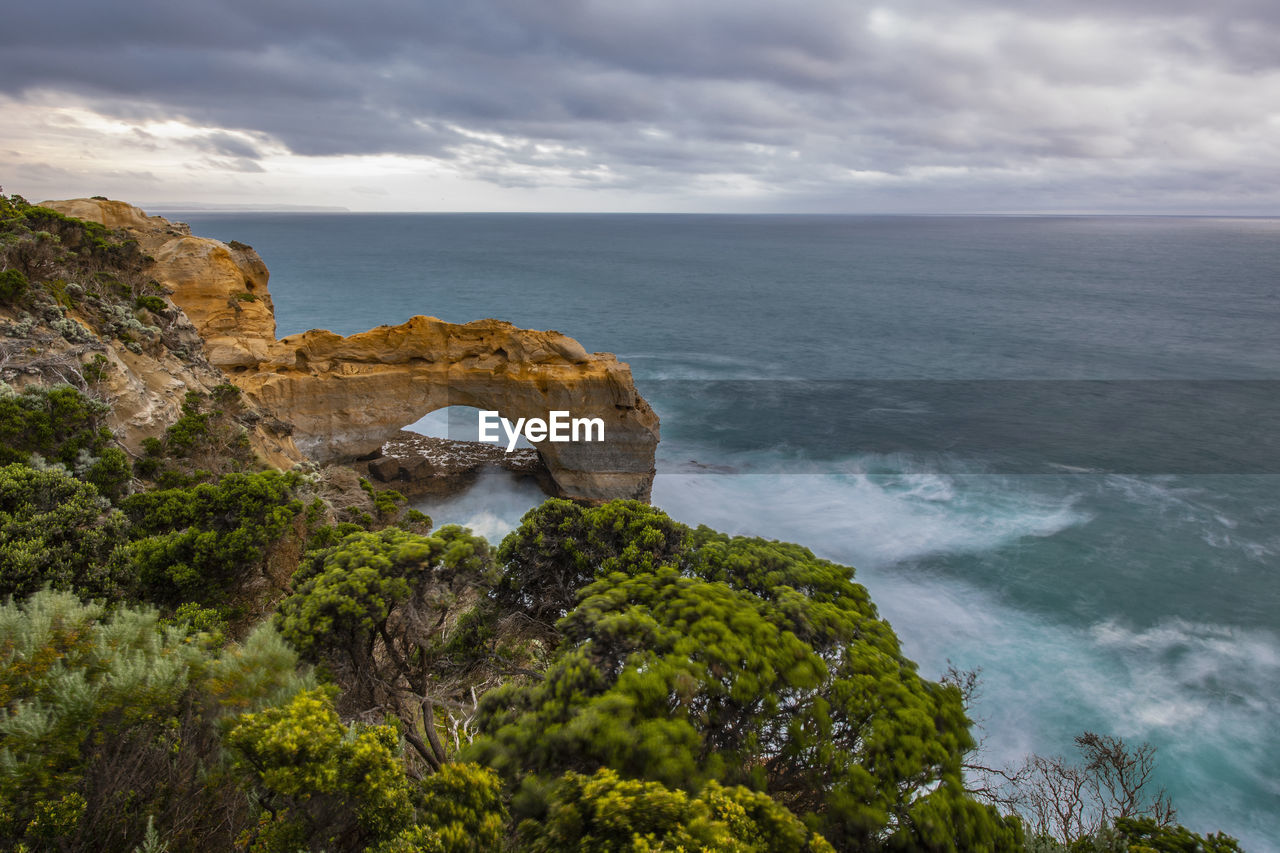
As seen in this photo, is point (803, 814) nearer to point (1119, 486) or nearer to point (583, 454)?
point (583, 454)

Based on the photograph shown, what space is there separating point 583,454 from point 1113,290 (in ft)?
307

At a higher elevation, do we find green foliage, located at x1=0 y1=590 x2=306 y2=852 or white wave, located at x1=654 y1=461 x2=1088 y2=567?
green foliage, located at x1=0 y1=590 x2=306 y2=852

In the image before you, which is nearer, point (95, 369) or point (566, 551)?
point (566, 551)

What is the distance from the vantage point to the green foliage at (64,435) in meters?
12.3

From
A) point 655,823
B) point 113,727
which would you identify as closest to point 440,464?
point 113,727

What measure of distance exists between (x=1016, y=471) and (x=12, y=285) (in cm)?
4030

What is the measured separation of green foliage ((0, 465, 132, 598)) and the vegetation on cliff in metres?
0.04

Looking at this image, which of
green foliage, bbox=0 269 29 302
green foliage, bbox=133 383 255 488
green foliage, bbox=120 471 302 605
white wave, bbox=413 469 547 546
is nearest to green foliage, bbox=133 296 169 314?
green foliage, bbox=133 383 255 488

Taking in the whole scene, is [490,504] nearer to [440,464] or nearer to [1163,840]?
[440,464]

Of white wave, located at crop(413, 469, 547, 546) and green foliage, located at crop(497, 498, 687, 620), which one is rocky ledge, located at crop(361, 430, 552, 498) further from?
green foliage, located at crop(497, 498, 687, 620)

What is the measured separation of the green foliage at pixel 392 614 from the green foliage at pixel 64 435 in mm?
5674

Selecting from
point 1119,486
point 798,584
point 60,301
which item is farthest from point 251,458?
point 1119,486

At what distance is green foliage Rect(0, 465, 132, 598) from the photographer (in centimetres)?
940

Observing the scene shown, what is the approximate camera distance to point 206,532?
37.8 ft
